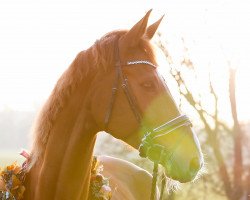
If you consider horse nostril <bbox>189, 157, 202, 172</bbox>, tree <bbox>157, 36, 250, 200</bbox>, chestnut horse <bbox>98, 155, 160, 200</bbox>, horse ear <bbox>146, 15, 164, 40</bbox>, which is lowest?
tree <bbox>157, 36, 250, 200</bbox>

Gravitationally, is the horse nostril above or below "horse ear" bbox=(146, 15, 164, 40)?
below

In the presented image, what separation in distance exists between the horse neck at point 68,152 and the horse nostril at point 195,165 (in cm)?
83

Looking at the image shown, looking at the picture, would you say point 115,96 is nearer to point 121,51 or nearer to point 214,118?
point 121,51

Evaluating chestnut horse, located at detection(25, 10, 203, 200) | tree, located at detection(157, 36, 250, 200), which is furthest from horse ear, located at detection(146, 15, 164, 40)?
tree, located at detection(157, 36, 250, 200)

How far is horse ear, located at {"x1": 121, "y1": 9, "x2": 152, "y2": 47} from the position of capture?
131 inches

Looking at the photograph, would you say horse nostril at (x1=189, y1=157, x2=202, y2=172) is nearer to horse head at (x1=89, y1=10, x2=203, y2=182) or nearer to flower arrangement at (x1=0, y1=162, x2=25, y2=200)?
horse head at (x1=89, y1=10, x2=203, y2=182)

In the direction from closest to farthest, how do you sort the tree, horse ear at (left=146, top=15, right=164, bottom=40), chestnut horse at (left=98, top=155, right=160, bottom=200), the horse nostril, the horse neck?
the horse nostril, the horse neck, horse ear at (left=146, top=15, right=164, bottom=40), chestnut horse at (left=98, top=155, right=160, bottom=200), the tree

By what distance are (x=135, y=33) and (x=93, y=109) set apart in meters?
0.67

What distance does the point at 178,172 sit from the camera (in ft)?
10.4

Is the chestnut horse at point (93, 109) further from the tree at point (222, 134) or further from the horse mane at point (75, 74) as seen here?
the tree at point (222, 134)

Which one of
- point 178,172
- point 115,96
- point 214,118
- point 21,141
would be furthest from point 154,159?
point 21,141

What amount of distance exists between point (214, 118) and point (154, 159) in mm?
7913

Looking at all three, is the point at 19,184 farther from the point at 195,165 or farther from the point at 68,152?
the point at 195,165

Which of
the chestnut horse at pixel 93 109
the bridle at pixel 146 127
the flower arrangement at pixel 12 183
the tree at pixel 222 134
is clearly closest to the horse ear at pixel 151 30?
the chestnut horse at pixel 93 109
